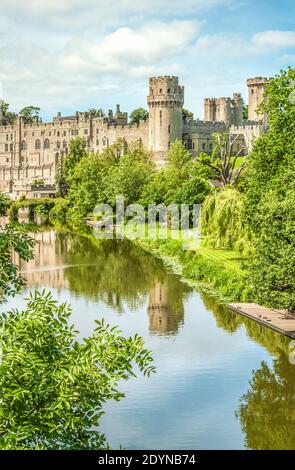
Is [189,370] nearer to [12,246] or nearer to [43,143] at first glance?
[12,246]

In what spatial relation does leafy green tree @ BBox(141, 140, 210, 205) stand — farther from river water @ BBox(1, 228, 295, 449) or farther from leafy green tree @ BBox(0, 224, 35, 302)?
leafy green tree @ BBox(0, 224, 35, 302)

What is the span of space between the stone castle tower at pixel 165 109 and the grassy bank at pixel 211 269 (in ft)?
145

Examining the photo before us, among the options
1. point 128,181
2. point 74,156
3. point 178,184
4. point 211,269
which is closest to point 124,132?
point 74,156

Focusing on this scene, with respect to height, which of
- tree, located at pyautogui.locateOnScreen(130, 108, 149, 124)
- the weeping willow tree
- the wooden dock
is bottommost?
the wooden dock

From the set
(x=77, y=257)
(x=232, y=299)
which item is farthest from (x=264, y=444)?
(x=77, y=257)

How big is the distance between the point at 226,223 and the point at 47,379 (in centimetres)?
2585

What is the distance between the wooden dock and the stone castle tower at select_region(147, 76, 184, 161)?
198 feet

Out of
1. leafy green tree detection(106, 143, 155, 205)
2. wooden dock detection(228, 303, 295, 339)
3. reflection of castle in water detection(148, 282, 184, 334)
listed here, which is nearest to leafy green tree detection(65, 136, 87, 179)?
leafy green tree detection(106, 143, 155, 205)

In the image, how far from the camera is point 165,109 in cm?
8425

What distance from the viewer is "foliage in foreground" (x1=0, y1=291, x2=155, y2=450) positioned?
883 cm

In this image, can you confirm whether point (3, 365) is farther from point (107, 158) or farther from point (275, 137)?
point (107, 158)

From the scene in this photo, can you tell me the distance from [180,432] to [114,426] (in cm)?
121

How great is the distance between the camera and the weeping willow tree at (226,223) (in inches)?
1304

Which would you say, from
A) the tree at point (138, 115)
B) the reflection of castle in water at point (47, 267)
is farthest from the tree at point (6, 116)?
the reflection of castle in water at point (47, 267)
